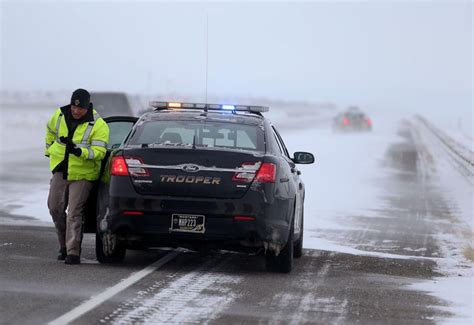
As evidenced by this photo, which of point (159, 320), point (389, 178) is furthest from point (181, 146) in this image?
point (389, 178)

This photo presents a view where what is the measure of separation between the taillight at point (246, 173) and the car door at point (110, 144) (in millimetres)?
1546

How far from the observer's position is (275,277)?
31.7 feet

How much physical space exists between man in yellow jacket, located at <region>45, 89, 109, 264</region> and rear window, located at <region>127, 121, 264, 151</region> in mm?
498

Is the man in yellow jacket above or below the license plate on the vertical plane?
above

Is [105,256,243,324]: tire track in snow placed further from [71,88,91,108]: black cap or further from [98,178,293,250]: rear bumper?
[71,88,91,108]: black cap

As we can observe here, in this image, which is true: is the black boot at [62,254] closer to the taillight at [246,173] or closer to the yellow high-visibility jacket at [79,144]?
the yellow high-visibility jacket at [79,144]

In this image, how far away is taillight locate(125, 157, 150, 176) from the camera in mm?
9383

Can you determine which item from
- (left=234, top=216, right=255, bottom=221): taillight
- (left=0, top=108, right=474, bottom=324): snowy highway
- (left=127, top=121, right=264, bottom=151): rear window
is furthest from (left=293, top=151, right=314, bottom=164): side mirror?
(left=234, top=216, right=255, bottom=221): taillight

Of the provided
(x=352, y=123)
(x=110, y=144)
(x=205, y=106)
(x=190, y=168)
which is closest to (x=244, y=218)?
(x=190, y=168)

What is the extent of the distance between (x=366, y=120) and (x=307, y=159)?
1855 inches

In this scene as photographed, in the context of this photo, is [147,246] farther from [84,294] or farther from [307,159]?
[307,159]

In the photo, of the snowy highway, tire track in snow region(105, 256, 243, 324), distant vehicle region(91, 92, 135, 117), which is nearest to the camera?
tire track in snow region(105, 256, 243, 324)

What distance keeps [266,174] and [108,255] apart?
5.54 feet

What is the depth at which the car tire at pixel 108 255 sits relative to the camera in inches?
389
